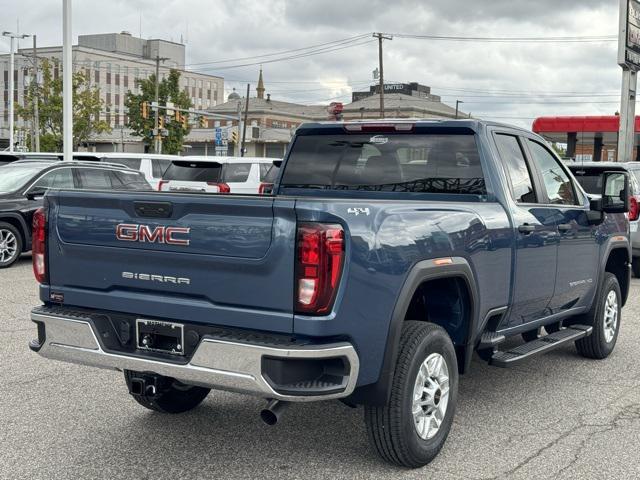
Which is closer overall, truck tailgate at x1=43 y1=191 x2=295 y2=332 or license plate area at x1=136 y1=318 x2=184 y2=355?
truck tailgate at x1=43 y1=191 x2=295 y2=332

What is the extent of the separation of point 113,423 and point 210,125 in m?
146

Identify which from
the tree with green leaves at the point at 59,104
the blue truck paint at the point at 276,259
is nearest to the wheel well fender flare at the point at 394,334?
the blue truck paint at the point at 276,259

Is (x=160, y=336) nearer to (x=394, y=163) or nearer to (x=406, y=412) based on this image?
(x=406, y=412)

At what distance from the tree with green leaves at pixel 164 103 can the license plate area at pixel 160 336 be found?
69189mm

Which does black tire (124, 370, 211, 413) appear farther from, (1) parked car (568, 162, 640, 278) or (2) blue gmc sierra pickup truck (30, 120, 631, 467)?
(1) parked car (568, 162, 640, 278)

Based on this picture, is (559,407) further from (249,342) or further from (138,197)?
(138,197)

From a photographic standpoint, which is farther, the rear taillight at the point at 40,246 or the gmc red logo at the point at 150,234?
the rear taillight at the point at 40,246

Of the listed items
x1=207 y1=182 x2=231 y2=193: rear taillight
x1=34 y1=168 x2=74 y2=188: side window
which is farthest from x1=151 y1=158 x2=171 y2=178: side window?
x1=34 y1=168 x2=74 y2=188: side window

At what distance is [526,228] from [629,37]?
25160mm

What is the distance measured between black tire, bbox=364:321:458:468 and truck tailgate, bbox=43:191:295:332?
0.78m

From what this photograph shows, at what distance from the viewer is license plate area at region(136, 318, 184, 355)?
13.5 ft

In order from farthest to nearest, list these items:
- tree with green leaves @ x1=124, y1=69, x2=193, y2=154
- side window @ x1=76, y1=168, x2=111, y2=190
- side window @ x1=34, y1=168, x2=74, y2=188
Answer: tree with green leaves @ x1=124, y1=69, x2=193, y2=154, side window @ x1=76, y1=168, x2=111, y2=190, side window @ x1=34, y1=168, x2=74, y2=188

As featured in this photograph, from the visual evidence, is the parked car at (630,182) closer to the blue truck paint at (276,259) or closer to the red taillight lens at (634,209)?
the red taillight lens at (634,209)

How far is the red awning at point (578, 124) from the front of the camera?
33.0 meters
